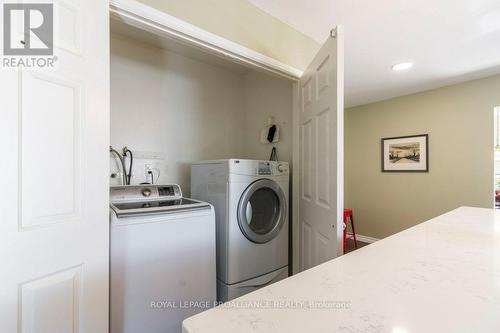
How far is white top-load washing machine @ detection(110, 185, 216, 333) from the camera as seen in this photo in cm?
118

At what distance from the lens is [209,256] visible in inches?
59.4

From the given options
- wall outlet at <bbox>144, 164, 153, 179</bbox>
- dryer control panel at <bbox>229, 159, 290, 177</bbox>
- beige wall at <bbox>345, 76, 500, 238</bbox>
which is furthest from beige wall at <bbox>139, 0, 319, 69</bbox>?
beige wall at <bbox>345, 76, 500, 238</bbox>

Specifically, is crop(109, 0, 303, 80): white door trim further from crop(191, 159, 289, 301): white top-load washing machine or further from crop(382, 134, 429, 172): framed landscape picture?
crop(382, 134, 429, 172): framed landscape picture

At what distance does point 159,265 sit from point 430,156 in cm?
354

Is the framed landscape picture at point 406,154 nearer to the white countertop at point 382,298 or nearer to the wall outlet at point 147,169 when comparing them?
the white countertop at point 382,298

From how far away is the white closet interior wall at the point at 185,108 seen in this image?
205cm

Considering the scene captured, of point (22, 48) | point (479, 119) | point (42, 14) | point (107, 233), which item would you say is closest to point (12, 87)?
point (22, 48)

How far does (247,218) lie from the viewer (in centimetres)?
174

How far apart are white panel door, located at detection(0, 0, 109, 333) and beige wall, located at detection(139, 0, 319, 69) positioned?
431 mm

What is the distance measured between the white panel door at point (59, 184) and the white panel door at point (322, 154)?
1090 mm

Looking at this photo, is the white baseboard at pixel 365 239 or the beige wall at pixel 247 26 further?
the white baseboard at pixel 365 239

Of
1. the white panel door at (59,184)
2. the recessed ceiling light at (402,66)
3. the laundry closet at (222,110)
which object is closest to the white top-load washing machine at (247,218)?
the laundry closet at (222,110)

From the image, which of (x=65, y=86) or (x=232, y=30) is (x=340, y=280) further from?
(x=232, y=30)

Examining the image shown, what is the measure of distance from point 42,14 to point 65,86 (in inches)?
9.6
